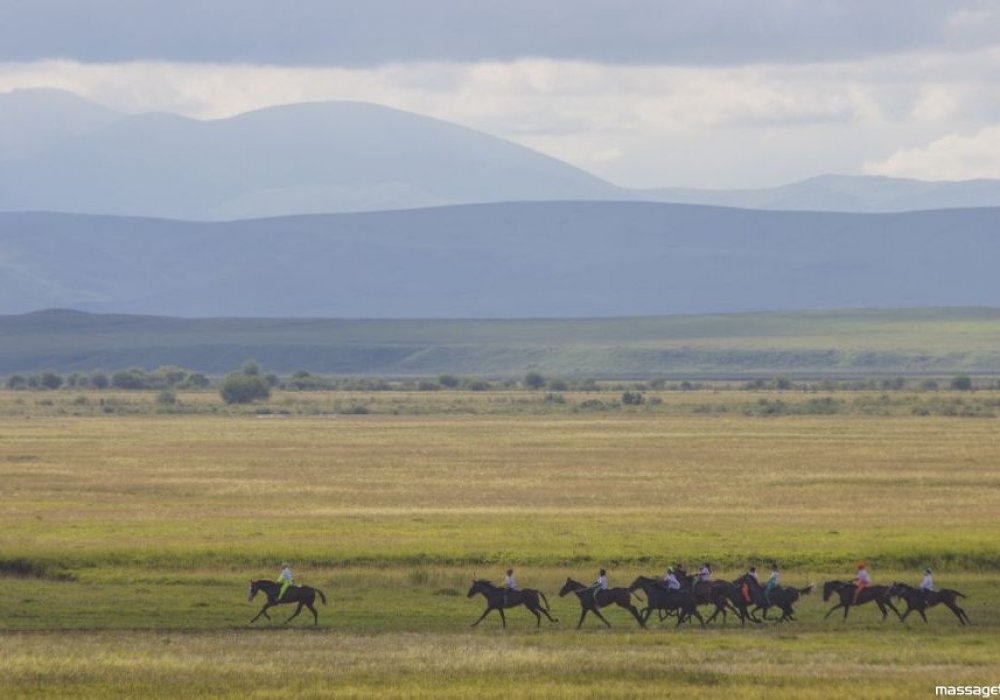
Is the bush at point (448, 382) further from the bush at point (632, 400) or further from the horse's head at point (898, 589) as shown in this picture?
the horse's head at point (898, 589)

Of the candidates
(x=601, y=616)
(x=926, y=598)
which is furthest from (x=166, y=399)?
(x=926, y=598)

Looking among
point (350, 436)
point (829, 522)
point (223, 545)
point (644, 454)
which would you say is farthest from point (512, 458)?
point (223, 545)

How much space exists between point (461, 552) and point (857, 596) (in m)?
10.6

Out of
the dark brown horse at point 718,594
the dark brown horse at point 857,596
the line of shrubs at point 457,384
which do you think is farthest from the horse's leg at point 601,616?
the line of shrubs at point 457,384

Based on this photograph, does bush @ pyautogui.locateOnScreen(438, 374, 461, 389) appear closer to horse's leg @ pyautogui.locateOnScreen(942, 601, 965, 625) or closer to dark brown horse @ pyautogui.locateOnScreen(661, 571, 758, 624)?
dark brown horse @ pyautogui.locateOnScreen(661, 571, 758, 624)

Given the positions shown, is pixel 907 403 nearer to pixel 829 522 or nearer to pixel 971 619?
pixel 829 522

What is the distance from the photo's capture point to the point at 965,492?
5759 centimetres

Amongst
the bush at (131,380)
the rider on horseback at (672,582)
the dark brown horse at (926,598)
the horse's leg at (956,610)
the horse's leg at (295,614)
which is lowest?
the horse's leg at (295,614)

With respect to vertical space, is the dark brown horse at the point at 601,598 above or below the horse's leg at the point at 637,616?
above

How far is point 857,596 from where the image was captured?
35094mm

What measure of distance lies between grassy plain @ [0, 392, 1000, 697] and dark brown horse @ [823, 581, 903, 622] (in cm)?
43

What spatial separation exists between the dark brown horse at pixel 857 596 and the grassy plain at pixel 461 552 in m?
0.43

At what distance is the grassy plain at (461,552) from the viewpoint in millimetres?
29031

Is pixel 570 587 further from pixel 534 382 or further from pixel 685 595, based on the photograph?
pixel 534 382
